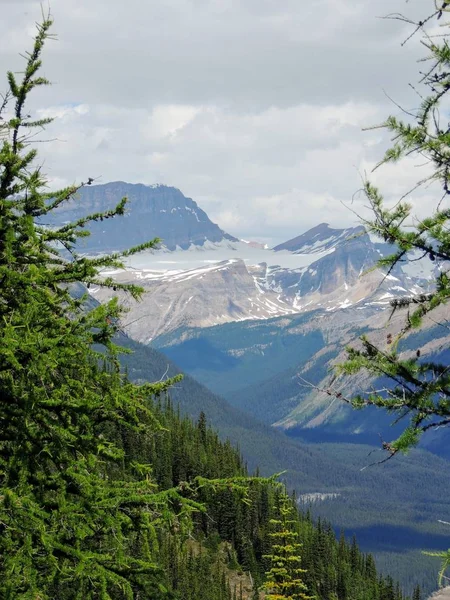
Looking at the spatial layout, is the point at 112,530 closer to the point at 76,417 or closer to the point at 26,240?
the point at 76,417

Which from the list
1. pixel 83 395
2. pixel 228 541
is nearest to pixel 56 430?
pixel 83 395

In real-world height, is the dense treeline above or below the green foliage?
below

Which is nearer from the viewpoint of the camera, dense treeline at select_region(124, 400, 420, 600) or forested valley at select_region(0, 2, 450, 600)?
forested valley at select_region(0, 2, 450, 600)

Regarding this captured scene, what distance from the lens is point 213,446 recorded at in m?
154

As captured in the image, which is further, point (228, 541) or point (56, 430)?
point (228, 541)

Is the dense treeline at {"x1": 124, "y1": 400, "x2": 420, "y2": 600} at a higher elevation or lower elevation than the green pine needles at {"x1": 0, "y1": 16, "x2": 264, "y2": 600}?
lower

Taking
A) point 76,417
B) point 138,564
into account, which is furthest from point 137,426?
point 138,564

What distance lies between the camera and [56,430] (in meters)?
12.3

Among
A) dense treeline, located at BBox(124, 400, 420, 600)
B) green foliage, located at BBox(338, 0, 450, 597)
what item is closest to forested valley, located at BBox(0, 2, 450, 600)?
green foliage, located at BBox(338, 0, 450, 597)

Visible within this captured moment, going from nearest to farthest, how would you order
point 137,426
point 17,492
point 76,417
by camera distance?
point 17,492 → point 76,417 → point 137,426

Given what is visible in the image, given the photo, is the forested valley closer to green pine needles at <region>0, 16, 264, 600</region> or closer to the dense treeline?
green pine needles at <region>0, 16, 264, 600</region>

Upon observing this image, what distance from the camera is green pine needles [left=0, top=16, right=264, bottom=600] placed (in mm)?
11523

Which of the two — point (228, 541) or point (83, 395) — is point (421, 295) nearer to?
point (83, 395)

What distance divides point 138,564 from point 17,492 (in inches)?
102
